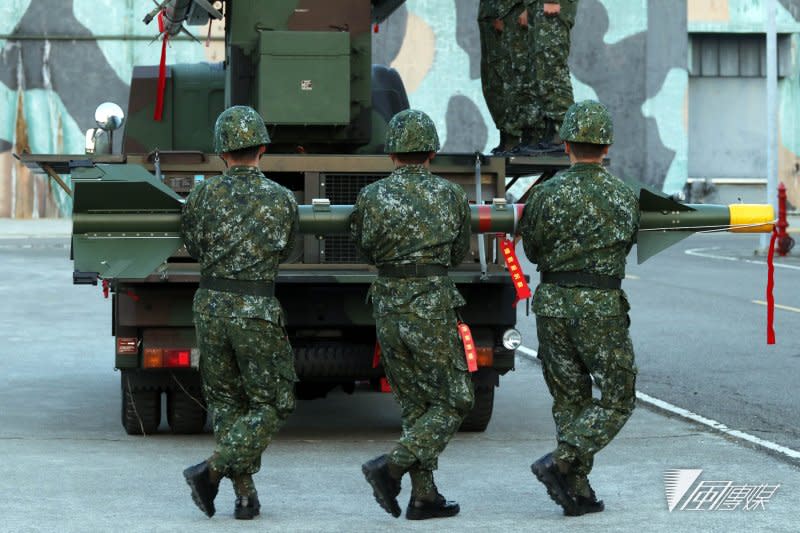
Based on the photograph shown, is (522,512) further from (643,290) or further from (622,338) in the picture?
(643,290)

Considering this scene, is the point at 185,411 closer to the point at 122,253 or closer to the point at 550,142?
the point at 122,253

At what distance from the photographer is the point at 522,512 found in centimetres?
814

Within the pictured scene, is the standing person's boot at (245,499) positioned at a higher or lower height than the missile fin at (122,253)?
lower

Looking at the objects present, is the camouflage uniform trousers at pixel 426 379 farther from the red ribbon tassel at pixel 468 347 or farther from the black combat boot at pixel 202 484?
the black combat boot at pixel 202 484

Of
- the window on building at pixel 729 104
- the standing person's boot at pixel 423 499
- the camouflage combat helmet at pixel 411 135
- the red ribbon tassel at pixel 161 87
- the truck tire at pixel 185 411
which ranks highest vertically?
the window on building at pixel 729 104

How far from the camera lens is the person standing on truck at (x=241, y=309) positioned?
26.0 feet

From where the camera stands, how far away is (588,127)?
807cm

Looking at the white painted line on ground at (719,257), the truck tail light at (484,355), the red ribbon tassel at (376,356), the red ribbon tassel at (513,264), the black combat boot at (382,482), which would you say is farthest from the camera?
the white painted line on ground at (719,257)

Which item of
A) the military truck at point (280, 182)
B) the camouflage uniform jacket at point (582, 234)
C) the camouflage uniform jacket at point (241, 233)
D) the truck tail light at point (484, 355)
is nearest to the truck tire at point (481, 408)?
the military truck at point (280, 182)

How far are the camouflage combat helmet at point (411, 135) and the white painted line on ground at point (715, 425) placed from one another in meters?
3.13

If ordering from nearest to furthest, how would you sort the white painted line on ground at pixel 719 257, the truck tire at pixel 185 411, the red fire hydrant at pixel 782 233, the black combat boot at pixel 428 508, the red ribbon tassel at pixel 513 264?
the black combat boot at pixel 428 508 < the red ribbon tassel at pixel 513 264 < the truck tire at pixel 185 411 < the white painted line on ground at pixel 719 257 < the red fire hydrant at pixel 782 233

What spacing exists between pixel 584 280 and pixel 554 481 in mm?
971

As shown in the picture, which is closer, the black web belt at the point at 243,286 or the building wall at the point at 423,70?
the black web belt at the point at 243,286

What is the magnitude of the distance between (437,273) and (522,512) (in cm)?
124
